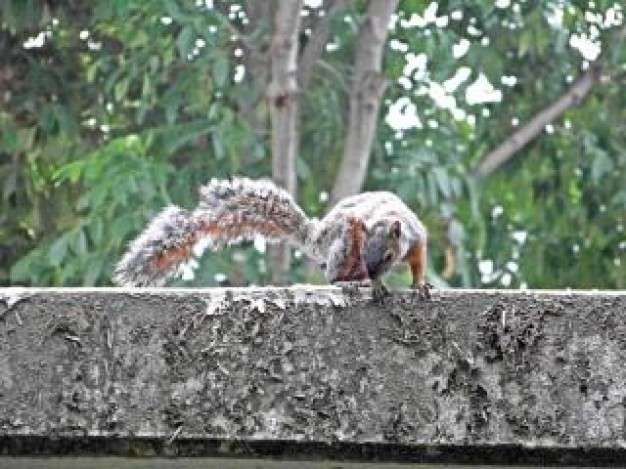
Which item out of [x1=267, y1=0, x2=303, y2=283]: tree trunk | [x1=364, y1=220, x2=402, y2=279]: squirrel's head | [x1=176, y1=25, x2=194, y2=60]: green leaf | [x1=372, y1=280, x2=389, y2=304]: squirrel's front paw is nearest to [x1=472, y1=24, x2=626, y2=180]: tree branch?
[x1=267, y1=0, x2=303, y2=283]: tree trunk

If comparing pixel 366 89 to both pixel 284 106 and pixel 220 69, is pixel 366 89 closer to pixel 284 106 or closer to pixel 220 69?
pixel 284 106

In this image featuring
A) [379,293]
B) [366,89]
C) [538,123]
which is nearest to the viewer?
[379,293]

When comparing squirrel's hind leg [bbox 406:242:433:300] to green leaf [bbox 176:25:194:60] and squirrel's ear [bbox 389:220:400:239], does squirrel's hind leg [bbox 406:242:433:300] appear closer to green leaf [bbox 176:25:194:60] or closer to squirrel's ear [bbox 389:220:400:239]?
squirrel's ear [bbox 389:220:400:239]

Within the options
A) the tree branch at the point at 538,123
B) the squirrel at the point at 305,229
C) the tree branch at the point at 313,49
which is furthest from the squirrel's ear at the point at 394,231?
the tree branch at the point at 538,123

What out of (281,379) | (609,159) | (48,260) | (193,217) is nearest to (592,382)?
(281,379)

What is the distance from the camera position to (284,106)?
771 cm

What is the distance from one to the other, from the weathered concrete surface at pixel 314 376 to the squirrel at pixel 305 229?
1541 millimetres

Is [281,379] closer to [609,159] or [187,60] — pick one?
[187,60]

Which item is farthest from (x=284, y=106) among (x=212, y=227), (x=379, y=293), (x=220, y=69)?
(x=379, y=293)

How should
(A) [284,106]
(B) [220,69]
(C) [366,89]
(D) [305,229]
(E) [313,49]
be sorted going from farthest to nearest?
(E) [313,49] → (C) [366,89] → (A) [284,106] → (B) [220,69] → (D) [305,229]

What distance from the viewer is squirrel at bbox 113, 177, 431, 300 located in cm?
362

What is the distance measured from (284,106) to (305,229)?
3305 mm

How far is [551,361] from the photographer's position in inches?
71.9

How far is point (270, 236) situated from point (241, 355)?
2.71 m
